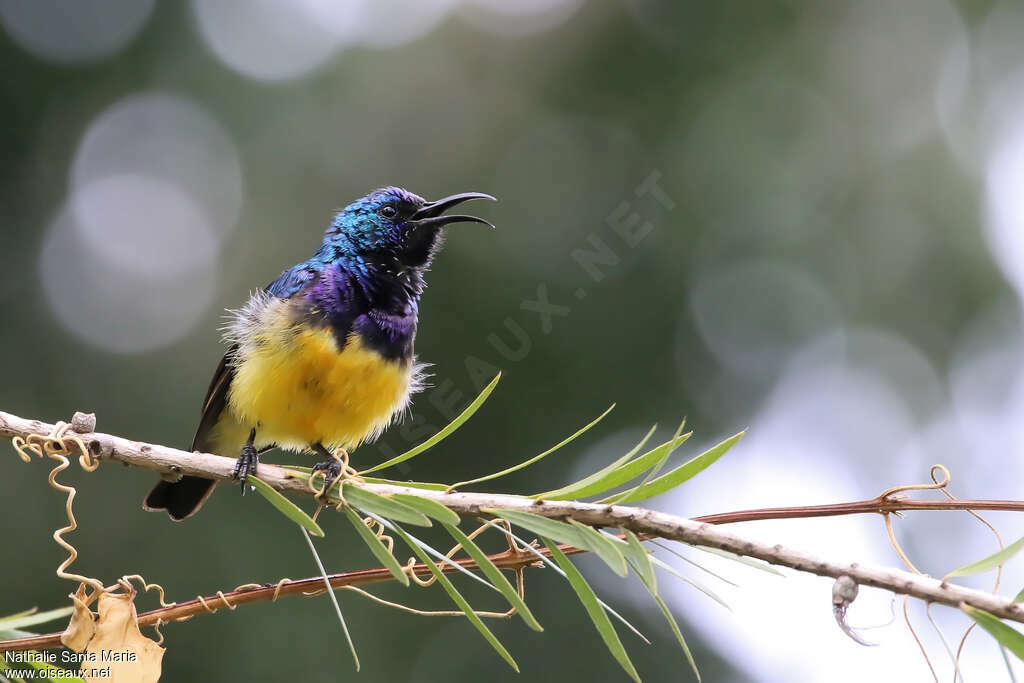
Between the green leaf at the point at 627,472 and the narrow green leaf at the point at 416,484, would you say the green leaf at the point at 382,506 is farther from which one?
the green leaf at the point at 627,472

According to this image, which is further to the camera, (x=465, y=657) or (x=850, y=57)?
(x=850, y=57)

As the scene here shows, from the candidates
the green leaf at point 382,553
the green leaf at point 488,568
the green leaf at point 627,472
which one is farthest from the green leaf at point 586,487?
the green leaf at point 382,553

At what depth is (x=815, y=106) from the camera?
289 inches

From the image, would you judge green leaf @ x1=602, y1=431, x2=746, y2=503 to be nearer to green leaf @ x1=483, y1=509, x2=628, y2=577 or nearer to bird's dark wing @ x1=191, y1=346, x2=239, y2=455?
green leaf @ x1=483, y1=509, x2=628, y2=577

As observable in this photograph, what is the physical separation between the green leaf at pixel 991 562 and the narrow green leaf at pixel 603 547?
0.41 meters

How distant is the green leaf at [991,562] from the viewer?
1.12m

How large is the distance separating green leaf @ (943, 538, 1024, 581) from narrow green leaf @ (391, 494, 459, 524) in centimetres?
65

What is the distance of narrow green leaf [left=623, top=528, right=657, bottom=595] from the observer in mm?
1294

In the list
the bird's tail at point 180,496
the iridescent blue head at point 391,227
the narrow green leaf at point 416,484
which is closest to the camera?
the narrow green leaf at point 416,484

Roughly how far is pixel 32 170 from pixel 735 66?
18.2 feet

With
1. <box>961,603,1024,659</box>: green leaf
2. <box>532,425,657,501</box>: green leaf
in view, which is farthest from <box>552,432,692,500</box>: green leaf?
<box>961,603,1024,659</box>: green leaf

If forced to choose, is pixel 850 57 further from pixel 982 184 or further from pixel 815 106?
pixel 982 184

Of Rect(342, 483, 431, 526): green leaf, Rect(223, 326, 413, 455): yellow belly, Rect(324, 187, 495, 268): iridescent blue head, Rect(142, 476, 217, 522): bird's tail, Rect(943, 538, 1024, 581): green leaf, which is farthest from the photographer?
Rect(324, 187, 495, 268): iridescent blue head

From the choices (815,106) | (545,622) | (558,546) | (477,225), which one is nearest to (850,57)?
(815,106)
